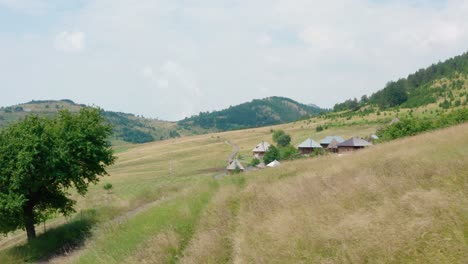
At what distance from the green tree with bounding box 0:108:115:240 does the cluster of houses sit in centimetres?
3211

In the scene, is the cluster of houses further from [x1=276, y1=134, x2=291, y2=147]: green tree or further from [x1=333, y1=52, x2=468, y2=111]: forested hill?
[x1=333, y1=52, x2=468, y2=111]: forested hill

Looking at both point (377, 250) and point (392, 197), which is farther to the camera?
point (392, 197)

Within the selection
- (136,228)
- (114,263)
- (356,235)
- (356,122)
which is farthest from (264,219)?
(356,122)

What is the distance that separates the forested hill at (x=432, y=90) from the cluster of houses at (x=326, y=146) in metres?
45.7

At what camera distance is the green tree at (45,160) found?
25109 millimetres

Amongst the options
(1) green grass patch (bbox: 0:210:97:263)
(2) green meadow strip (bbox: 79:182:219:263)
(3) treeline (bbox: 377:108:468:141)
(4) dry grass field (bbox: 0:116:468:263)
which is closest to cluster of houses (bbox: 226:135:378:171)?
(3) treeline (bbox: 377:108:468:141)

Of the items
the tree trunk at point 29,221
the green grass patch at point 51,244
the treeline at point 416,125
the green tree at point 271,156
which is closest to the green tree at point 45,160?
the tree trunk at point 29,221

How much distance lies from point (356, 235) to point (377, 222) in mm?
436

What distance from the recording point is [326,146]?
3922 inches

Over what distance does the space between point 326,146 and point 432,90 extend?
3206 inches

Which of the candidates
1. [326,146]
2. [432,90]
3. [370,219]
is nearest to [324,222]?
[370,219]

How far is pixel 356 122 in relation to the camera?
13825 cm

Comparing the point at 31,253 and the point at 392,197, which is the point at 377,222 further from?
the point at 31,253

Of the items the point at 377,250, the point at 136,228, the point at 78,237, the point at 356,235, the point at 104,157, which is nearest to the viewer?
the point at 377,250
